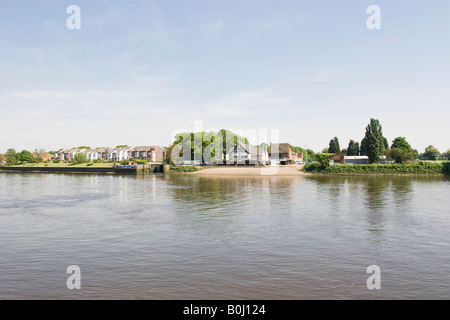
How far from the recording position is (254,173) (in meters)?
102

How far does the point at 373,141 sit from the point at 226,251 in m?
114

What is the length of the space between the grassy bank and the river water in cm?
6439

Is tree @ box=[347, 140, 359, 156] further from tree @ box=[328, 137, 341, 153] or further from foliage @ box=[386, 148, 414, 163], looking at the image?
foliage @ box=[386, 148, 414, 163]

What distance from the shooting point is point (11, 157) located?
176750 millimetres

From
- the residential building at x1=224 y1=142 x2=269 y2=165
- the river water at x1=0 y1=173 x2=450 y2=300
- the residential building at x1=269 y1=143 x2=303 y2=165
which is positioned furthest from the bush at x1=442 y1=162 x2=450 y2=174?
the river water at x1=0 y1=173 x2=450 y2=300

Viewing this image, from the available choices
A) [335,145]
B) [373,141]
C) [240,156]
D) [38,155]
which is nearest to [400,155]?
[373,141]

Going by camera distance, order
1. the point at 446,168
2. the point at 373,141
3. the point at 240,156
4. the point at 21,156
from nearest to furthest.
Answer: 1. the point at 446,168
2. the point at 373,141
3. the point at 240,156
4. the point at 21,156

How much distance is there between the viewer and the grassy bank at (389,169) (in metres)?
95.2

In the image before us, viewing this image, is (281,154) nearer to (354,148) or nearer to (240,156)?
(240,156)

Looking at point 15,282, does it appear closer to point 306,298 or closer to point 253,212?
point 306,298

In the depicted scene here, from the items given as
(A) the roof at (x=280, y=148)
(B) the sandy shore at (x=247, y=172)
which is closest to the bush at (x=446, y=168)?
(B) the sandy shore at (x=247, y=172)

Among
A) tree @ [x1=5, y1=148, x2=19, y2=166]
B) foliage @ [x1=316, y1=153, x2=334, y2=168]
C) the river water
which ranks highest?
tree @ [x1=5, y1=148, x2=19, y2=166]

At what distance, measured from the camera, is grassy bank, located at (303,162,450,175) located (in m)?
95.2
